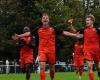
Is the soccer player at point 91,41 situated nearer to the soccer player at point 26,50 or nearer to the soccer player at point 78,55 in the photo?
the soccer player at point 26,50

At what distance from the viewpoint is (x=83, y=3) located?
Result: 209 ft

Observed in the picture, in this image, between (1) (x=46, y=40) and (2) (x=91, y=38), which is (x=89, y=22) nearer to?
(2) (x=91, y=38)

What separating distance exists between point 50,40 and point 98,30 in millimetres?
1951

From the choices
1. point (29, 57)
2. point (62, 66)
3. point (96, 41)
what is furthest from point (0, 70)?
point (96, 41)

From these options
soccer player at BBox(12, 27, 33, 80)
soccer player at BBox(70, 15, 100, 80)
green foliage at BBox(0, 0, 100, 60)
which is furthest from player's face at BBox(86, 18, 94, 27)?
green foliage at BBox(0, 0, 100, 60)

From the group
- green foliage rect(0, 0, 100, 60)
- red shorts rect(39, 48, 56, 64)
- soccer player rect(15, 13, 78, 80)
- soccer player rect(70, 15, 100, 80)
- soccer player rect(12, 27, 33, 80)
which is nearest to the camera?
red shorts rect(39, 48, 56, 64)

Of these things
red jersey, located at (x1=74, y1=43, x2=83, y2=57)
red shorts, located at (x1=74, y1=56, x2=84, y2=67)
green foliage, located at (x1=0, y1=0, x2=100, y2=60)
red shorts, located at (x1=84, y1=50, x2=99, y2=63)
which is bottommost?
red shorts, located at (x1=74, y1=56, x2=84, y2=67)

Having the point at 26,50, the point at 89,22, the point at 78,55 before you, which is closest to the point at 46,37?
the point at 89,22

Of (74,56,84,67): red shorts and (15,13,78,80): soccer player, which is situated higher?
(15,13,78,80): soccer player

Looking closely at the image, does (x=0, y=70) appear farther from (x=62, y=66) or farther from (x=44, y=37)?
(x=44, y=37)

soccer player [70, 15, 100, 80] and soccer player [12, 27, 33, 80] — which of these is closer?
soccer player [70, 15, 100, 80]

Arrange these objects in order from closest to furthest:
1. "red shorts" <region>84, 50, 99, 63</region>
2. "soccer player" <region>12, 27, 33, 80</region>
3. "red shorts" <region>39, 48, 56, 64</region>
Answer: "red shorts" <region>39, 48, 56, 64</region> → "red shorts" <region>84, 50, 99, 63</region> → "soccer player" <region>12, 27, 33, 80</region>

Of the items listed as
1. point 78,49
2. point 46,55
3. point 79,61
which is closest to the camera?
point 46,55

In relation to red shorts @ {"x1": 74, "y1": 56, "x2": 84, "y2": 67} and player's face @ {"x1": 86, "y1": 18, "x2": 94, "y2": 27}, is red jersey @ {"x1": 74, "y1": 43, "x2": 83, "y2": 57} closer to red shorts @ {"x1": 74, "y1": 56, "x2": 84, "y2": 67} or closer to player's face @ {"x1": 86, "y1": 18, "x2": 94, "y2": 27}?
red shorts @ {"x1": 74, "y1": 56, "x2": 84, "y2": 67}
